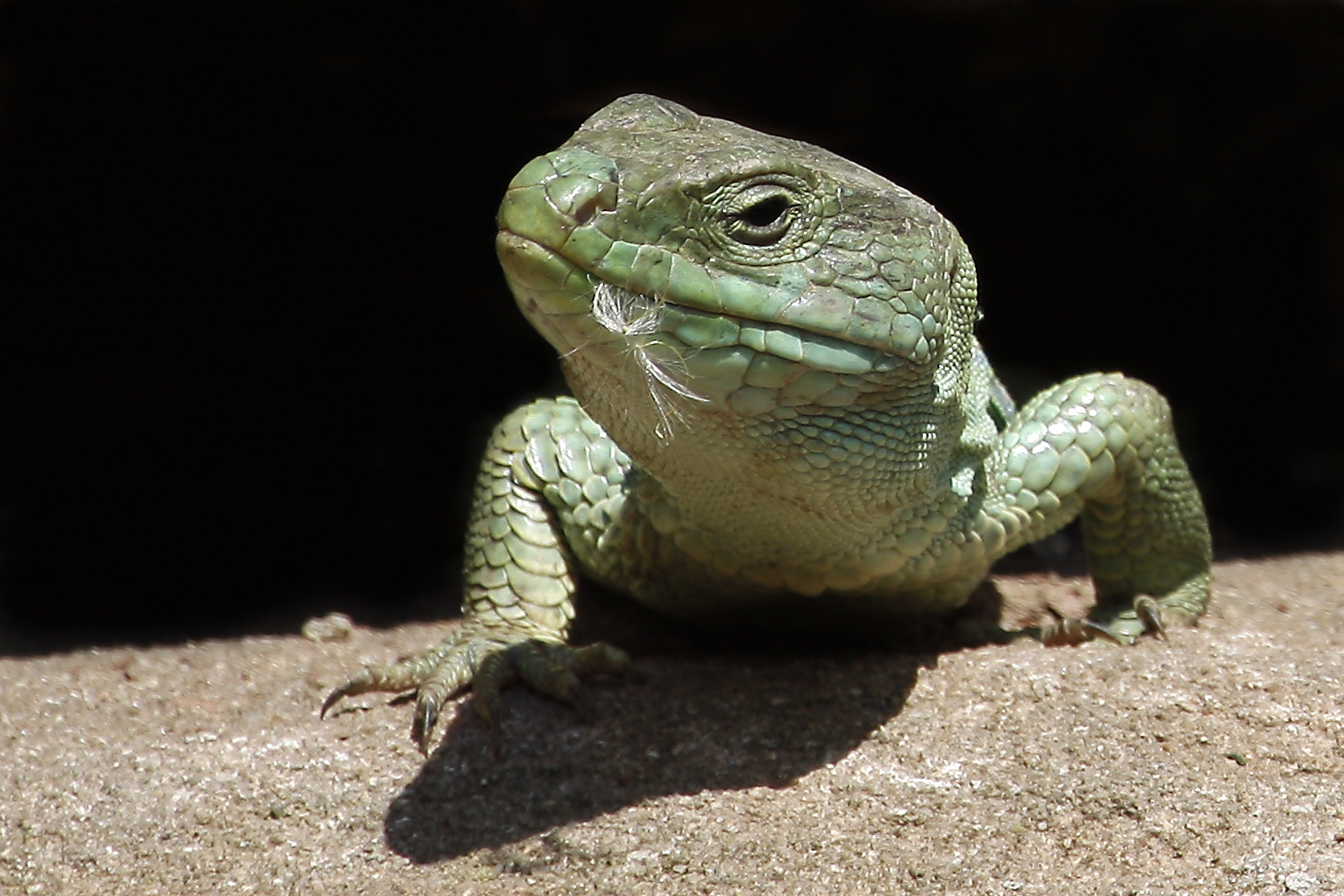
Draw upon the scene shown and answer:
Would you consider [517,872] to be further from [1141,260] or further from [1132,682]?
[1141,260]

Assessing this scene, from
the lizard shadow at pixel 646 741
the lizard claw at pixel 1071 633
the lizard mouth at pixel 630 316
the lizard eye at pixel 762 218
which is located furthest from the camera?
the lizard claw at pixel 1071 633

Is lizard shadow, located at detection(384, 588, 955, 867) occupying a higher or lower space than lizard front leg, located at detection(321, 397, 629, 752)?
lower

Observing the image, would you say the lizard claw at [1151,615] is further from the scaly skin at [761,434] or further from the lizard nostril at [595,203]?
the lizard nostril at [595,203]

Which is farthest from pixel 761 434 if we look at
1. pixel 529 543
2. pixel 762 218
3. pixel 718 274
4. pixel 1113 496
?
pixel 1113 496

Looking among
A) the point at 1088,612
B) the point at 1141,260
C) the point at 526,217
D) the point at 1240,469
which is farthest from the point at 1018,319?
the point at 526,217

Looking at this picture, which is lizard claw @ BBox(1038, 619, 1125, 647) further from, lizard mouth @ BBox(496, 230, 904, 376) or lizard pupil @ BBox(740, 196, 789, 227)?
lizard pupil @ BBox(740, 196, 789, 227)

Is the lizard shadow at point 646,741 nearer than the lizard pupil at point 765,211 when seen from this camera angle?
No

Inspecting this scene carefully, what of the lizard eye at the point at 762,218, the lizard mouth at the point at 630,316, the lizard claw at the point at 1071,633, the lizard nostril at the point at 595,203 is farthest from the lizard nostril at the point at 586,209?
the lizard claw at the point at 1071,633

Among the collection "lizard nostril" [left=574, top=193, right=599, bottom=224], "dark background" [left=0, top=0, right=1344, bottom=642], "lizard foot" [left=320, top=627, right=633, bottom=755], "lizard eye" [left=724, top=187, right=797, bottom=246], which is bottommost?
"lizard foot" [left=320, top=627, right=633, bottom=755]

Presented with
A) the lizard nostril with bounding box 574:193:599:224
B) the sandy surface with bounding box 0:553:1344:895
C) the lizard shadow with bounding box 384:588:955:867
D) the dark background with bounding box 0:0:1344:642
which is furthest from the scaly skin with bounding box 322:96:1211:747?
the dark background with bounding box 0:0:1344:642
